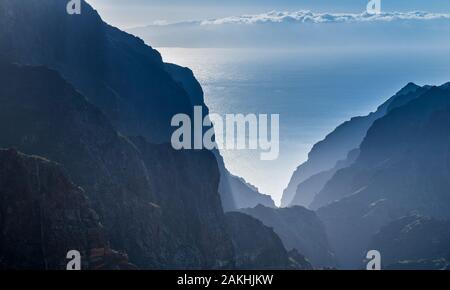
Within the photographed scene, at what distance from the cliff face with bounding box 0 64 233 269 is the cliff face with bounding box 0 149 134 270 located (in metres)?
16.0

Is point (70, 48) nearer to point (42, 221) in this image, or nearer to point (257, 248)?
point (257, 248)

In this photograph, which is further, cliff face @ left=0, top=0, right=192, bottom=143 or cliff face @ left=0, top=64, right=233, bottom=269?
cliff face @ left=0, top=0, right=192, bottom=143

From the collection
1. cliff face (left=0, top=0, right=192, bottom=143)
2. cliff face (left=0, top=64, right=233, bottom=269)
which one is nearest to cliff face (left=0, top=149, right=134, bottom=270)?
cliff face (left=0, top=64, right=233, bottom=269)

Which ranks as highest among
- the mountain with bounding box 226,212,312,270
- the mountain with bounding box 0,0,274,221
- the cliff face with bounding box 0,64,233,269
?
the mountain with bounding box 0,0,274,221

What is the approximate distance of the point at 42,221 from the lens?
95750 millimetres

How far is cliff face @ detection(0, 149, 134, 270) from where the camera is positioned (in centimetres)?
9312

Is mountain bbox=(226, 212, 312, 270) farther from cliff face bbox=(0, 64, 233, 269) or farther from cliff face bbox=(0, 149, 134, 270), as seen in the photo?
cliff face bbox=(0, 149, 134, 270)

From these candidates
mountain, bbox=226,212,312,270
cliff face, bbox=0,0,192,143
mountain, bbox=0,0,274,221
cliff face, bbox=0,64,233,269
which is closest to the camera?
cliff face, bbox=0,64,233,269

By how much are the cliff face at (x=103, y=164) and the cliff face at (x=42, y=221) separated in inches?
631

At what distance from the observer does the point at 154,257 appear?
123938mm

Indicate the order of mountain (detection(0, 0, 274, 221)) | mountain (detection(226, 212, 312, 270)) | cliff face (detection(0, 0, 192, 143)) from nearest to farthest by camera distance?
1. mountain (detection(0, 0, 274, 221))
2. cliff face (detection(0, 0, 192, 143))
3. mountain (detection(226, 212, 312, 270))
